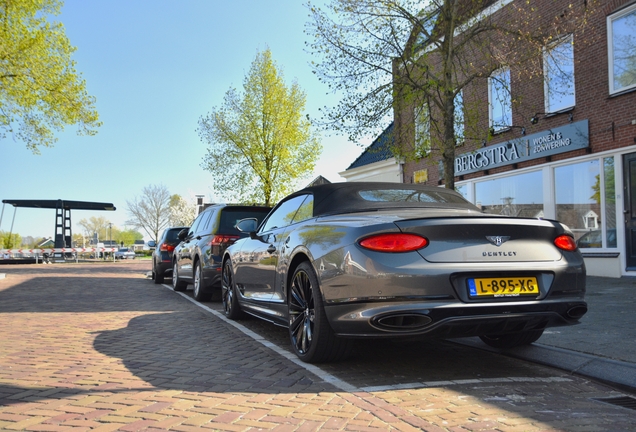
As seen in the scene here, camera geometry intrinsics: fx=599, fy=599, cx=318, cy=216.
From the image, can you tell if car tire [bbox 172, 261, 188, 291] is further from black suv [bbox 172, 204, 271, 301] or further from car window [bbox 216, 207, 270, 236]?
car window [bbox 216, 207, 270, 236]

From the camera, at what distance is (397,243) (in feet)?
13.3

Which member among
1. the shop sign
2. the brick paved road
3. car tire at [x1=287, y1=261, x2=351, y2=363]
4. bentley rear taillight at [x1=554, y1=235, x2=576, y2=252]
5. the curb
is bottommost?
the brick paved road

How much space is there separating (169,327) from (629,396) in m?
4.93

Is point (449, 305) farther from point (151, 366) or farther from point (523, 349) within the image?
point (151, 366)

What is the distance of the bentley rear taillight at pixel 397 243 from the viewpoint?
405 cm

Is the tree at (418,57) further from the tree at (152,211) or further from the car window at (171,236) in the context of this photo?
the tree at (152,211)

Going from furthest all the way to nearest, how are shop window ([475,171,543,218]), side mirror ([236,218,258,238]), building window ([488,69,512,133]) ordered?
building window ([488,69,512,133])
shop window ([475,171,543,218])
side mirror ([236,218,258,238])

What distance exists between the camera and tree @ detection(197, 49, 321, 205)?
27.0 m

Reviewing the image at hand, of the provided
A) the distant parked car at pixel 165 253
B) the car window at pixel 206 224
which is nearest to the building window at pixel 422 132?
the car window at pixel 206 224

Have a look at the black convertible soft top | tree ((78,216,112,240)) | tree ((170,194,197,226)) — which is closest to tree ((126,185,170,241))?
tree ((170,194,197,226))

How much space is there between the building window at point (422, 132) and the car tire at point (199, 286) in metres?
5.59

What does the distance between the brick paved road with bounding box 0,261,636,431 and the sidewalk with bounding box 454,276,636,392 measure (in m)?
0.15

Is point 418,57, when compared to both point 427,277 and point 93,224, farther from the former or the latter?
point 93,224

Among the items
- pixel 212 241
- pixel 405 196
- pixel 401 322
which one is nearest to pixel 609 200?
pixel 212 241
